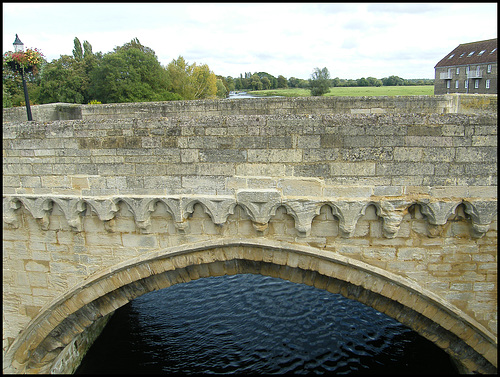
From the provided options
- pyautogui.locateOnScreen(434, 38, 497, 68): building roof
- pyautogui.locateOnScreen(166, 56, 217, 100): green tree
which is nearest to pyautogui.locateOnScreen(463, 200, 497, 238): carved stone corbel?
pyautogui.locateOnScreen(166, 56, 217, 100): green tree

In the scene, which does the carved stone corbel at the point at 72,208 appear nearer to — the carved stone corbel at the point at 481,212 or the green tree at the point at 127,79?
the carved stone corbel at the point at 481,212

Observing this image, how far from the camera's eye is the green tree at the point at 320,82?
1660 inches

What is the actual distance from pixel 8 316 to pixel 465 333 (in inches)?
283

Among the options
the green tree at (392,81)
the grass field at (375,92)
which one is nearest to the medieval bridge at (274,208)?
the grass field at (375,92)

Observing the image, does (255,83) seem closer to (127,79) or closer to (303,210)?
(127,79)

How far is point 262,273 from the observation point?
555 centimetres

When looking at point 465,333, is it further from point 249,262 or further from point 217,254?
point 217,254

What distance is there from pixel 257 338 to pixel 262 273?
3734 millimetres

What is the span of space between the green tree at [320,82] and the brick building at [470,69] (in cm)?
1241

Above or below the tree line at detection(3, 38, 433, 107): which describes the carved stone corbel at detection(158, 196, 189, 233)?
below

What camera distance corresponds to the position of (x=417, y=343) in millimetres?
8258

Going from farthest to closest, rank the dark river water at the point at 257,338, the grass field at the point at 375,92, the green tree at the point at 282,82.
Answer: the green tree at the point at 282,82
the grass field at the point at 375,92
the dark river water at the point at 257,338

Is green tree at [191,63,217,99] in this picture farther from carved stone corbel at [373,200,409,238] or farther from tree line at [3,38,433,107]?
Answer: carved stone corbel at [373,200,409,238]

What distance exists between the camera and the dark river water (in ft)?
25.3
